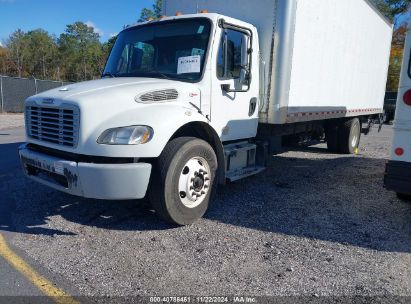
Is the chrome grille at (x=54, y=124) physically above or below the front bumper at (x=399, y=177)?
above

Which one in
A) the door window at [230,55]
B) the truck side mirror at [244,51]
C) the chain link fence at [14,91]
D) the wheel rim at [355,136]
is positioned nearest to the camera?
the door window at [230,55]

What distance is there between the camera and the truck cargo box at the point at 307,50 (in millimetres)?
5617

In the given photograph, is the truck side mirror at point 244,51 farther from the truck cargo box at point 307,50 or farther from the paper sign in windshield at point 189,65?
the paper sign in windshield at point 189,65

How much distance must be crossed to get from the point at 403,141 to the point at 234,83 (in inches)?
93.9

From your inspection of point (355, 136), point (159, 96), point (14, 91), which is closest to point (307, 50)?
point (159, 96)

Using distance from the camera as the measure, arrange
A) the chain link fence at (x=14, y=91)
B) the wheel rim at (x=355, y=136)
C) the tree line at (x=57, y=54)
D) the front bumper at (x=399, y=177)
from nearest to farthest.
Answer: the front bumper at (x=399, y=177) < the wheel rim at (x=355, y=136) < the chain link fence at (x=14, y=91) < the tree line at (x=57, y=54)

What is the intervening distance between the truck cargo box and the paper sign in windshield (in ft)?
4.59

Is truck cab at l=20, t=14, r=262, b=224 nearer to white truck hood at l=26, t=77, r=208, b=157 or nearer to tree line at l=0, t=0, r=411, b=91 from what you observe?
white truck hood at l=26, t=77, r=208, b=157

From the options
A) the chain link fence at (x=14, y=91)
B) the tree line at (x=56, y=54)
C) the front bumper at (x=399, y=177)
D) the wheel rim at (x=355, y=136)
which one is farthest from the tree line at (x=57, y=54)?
the front bumper at (x=399, y=177)

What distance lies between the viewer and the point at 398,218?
193 inches

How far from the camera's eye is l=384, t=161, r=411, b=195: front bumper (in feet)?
14.1

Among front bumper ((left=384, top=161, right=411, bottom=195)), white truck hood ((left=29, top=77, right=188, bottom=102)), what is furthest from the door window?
front bumper ((left=384, top=161, right=411, bottom=195))

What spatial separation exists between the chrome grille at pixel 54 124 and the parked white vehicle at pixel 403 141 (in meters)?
3.84

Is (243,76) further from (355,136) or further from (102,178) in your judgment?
(355,136)
